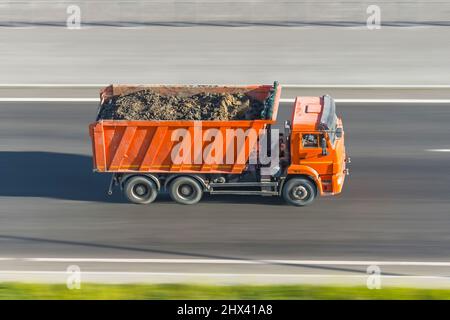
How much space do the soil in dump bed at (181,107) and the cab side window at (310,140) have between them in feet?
4.53

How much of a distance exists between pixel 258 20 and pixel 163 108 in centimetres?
1496

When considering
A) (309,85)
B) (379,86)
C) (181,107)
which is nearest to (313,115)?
(181,107)

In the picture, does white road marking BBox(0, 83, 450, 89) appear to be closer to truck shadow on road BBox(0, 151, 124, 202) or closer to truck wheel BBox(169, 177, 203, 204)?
truck shadow on road BBox(0, 151, 124, 202)

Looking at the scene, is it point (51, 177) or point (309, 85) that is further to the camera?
point (309, 85)

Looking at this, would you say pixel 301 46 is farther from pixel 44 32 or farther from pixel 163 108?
pixel 163 108

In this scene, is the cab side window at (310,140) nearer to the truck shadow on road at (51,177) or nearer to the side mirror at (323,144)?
the side mirror at (323,144)

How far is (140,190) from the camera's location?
19703 millimetres

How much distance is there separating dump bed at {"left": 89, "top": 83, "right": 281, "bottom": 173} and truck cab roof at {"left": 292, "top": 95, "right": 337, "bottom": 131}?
53 cm

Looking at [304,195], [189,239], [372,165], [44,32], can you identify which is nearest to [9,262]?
[189,239]

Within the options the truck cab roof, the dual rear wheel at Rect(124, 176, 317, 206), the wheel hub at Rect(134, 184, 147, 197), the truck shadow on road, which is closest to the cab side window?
the truck cab roof

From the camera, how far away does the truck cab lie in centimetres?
1898

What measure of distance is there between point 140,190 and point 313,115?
12.8ft

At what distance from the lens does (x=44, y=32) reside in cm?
3375

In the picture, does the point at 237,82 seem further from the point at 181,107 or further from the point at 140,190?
the point at 140,190
